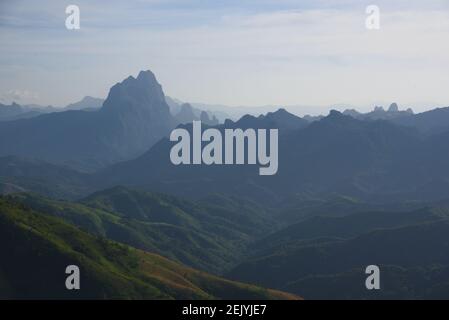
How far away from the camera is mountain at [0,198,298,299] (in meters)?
114

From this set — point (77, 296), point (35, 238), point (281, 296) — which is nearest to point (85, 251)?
point (35, 238)

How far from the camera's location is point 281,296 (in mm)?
151250

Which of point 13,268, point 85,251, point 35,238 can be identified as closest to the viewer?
point 13,268

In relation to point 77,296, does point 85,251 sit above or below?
above

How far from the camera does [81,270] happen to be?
121 meters

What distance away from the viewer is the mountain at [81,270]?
114188mm

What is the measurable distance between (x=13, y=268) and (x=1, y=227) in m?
14.1
